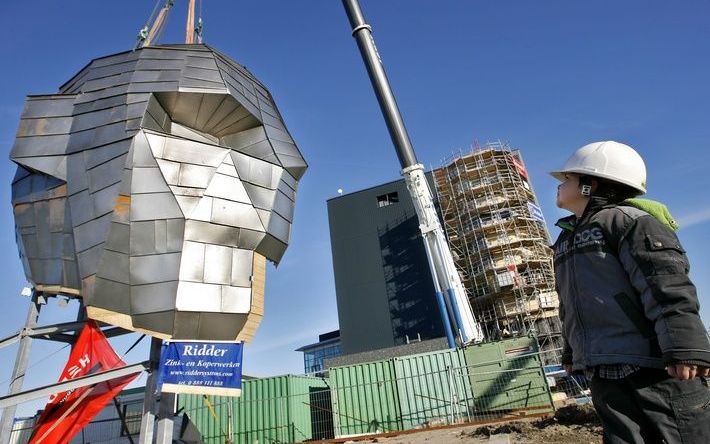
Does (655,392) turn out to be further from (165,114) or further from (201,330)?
(165,114)

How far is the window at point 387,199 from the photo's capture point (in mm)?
43000

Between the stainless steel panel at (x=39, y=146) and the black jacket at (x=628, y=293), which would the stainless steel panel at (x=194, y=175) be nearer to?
the stainless steel panel at (x=39, y=146)

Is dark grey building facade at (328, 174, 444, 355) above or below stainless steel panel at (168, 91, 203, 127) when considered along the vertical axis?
above

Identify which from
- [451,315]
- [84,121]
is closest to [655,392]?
[84,121]

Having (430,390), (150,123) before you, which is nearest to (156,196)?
(150,123)

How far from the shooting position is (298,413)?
17375 millimetres

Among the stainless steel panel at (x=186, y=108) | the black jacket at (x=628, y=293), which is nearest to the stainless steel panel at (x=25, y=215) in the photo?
the stainless steel panel at (x=186, y=108)

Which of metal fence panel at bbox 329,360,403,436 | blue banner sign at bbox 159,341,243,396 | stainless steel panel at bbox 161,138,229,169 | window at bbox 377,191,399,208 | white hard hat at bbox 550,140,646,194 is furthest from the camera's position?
window at bbox 377,191,399,208

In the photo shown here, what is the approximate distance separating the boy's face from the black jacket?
0.41 feet

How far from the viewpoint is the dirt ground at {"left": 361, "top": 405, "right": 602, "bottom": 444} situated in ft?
24.6

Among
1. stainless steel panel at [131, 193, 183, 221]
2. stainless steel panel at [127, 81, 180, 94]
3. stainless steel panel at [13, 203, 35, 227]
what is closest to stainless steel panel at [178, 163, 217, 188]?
stainless steel panel at [131, 193, 183, 221]

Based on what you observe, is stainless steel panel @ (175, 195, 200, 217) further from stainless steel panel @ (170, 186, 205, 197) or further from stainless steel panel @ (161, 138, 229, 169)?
stainless steel panel @ (161, 138, 229, 169)

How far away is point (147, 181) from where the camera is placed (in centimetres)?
870

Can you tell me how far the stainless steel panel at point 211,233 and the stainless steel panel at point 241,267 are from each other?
23 centimetres
